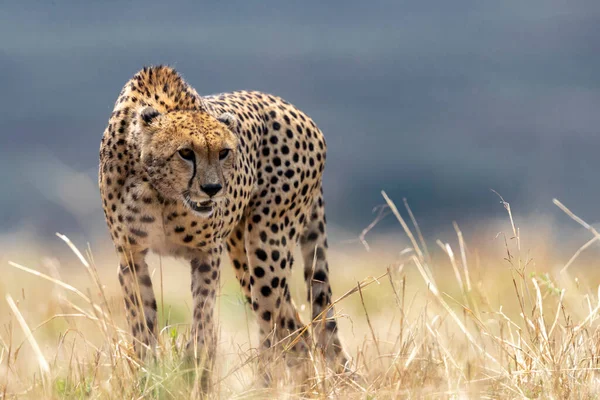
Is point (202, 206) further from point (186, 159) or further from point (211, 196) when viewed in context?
point (186, 159)

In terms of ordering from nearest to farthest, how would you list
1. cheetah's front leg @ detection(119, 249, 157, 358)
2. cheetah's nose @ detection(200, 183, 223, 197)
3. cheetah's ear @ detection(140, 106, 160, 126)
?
cheetah's nose @ detection(200, 183, 223, 197) → cheetah's ear @ detection(140, 106, 160, 126) → cheetah's front leg @ detection(119, 249, 157, 358)

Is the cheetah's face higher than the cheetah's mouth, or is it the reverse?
the cheetah's face

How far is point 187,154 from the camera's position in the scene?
12.8 feet

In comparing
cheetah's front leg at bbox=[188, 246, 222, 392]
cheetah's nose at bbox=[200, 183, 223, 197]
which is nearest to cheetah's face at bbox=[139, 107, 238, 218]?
cheetah's nose at bbox=[200, 183, 223, 197]

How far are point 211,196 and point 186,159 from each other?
19 cm

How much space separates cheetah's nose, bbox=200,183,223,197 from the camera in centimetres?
383

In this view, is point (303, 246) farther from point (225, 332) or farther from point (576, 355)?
point (576, 355)

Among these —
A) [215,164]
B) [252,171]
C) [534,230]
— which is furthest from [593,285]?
[215,164]

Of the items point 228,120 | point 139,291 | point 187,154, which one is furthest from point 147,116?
point 139,291

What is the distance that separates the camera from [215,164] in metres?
3.94

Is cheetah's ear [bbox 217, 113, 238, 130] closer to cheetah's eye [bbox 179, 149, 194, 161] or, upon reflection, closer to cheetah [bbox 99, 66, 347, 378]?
cheetah [bbox 99, 66, 347, 378]

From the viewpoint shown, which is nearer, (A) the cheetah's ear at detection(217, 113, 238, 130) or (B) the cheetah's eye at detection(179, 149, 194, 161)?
(B) the cheetah's eye at detection(179, 149, 194, 161)

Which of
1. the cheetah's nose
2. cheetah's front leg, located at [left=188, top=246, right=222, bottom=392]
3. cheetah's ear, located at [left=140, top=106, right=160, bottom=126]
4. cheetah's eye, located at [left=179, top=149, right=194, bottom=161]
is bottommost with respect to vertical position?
cheetah's front leg, located at [left=188, top=246, right=222, bottom=392]

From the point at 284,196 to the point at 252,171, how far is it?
0.78 ft
